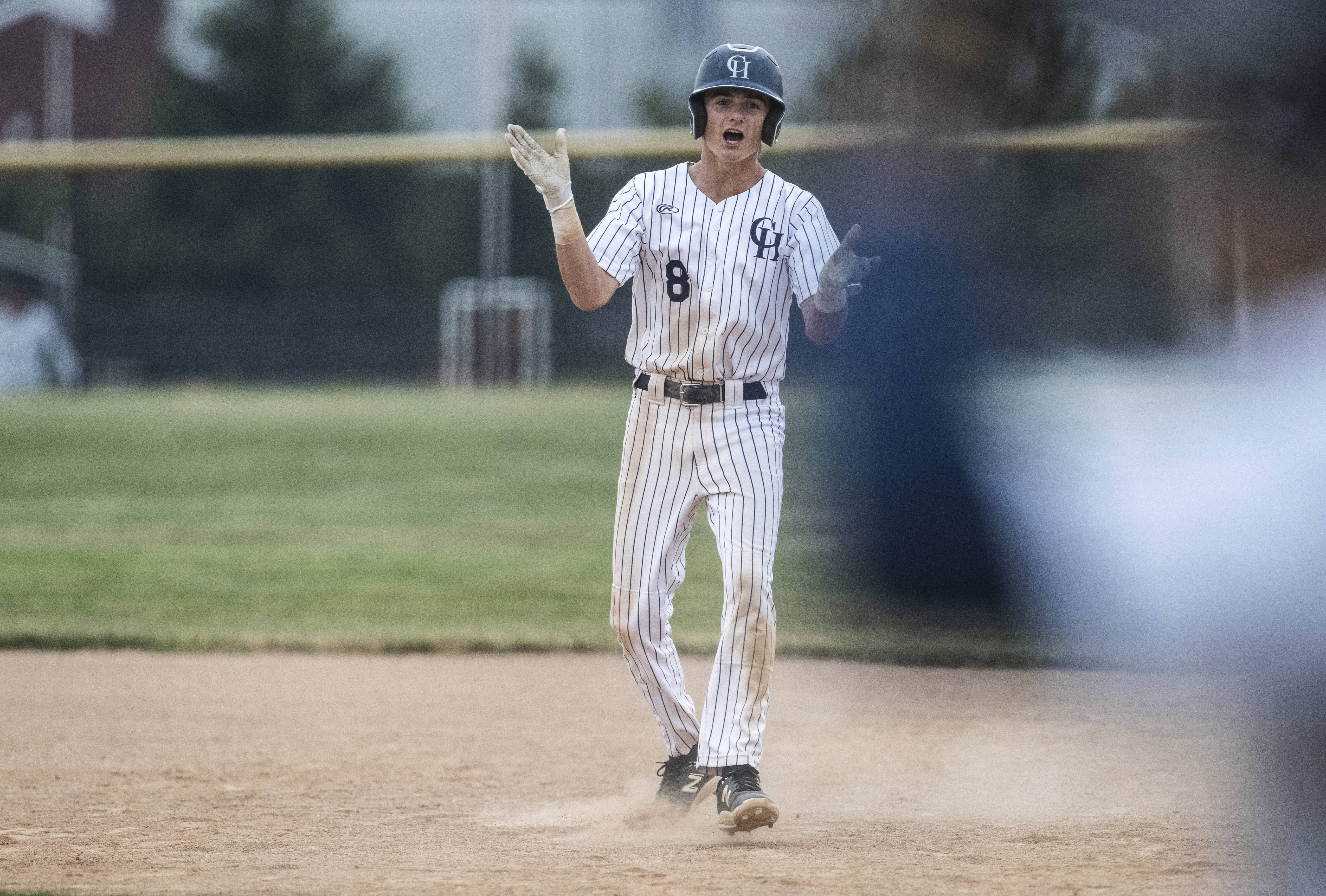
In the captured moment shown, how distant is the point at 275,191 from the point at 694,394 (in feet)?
88.1

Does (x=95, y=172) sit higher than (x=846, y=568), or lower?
higher

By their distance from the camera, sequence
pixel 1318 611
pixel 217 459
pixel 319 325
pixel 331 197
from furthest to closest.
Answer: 1. pixel 331 197
2. pixel 319 325
3. pixel 217 459
4. pixel 1318 611

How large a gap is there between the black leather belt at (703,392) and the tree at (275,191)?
23.6 m

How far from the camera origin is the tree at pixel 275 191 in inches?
1117

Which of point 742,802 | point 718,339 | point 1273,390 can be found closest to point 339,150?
point 718,339

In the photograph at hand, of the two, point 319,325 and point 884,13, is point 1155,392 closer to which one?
point 884,13

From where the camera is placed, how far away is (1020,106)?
259 inches

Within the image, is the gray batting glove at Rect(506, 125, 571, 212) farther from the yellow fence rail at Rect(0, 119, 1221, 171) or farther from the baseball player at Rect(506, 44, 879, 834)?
the yellow fence rail at Rect(0, 119, 1221, 171)

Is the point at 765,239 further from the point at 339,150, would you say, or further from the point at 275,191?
the point at 275,191

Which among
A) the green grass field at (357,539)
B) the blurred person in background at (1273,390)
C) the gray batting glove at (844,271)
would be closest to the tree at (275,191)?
the green grass field at (357,539)

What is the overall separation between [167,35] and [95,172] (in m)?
4.11

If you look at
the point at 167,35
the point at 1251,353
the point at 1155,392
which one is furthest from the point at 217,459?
the point at 167,35

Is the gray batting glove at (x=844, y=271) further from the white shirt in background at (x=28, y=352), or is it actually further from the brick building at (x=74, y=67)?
the brick building at (x=74, y=67)

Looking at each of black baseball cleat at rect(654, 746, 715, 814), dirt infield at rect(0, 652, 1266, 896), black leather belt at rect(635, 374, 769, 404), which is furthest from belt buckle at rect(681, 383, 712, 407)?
dirt infield at rect(0, 652, 1266, 896)
